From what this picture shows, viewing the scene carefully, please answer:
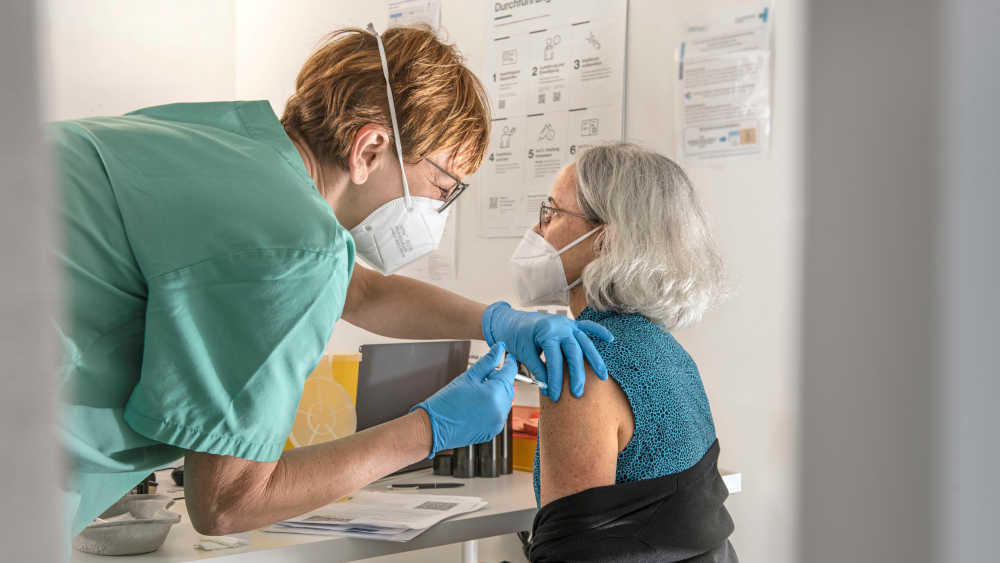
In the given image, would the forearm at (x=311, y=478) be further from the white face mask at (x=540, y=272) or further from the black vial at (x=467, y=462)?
the black vial at (x=467, y=462)

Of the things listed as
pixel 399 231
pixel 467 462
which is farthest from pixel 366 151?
pixel 467 462

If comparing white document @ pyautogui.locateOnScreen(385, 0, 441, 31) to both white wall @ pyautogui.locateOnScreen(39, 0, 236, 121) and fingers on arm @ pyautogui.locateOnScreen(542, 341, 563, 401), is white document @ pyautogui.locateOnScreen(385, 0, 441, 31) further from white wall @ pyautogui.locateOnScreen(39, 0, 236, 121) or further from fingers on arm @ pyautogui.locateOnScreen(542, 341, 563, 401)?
fingers on arm @ pyautogui.locateOnScreen(542, 341, 563, 401)

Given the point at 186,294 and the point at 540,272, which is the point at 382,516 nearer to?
the point at 540,272

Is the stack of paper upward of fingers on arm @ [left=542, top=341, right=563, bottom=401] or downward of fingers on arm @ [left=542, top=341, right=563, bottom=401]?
downward

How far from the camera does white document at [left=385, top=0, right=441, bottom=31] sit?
3129 mm

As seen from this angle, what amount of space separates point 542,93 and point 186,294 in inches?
80.6

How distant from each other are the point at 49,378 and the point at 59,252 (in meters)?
0.01

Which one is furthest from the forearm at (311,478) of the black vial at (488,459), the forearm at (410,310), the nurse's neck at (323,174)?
the black vial at (488,459)

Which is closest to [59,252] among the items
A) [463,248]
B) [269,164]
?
[269,164]

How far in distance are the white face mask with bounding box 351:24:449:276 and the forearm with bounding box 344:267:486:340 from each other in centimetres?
25

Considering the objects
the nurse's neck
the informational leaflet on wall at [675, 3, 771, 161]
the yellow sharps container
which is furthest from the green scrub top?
the informational leaflet on wall at [675, 3, 771, 161]

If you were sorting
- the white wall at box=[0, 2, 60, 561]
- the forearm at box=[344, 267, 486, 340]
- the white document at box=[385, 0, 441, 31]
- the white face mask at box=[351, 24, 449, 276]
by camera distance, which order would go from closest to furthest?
1. the white wall at box=[0, 2, 60, 561]
2. the white face mask at box=[351, 24, 449, 276]
3. the forearm at box=[344, 267, 486, 340]
4. the white document at box=[385, 0, 441, 31]

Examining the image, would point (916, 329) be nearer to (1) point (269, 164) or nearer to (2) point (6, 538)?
(2) point (6, 538)

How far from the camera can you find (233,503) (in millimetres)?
996
